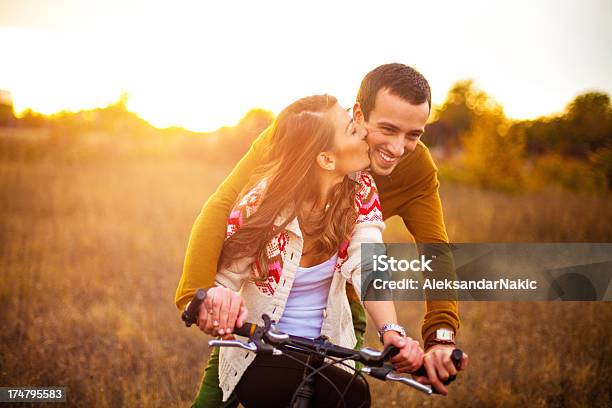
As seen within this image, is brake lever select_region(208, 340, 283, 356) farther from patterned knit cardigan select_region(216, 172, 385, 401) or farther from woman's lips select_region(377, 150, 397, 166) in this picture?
woman's lips select_region(377, 150, 397, 166)

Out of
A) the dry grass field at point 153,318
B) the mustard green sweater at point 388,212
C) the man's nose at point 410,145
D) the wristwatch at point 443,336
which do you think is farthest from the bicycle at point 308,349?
the dry grass field at point 153,318

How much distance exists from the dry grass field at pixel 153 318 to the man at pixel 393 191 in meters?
1.96

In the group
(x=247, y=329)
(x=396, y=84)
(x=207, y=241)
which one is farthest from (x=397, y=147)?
(x=247, y=329)

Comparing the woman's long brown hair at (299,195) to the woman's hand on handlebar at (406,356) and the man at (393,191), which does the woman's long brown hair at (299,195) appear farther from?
the woman's hand on handlebar at (406,356)

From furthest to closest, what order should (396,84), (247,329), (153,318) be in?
(153,318) → (396,84) → (247,329)

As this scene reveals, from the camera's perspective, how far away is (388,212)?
3.02 meters

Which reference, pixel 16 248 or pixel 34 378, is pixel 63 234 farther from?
pixel 34 378

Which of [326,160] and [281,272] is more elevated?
[326,160]

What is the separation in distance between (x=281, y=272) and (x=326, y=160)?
511mm

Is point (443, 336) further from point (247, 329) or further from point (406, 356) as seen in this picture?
point (247, 329)

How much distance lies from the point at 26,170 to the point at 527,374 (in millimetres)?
14102

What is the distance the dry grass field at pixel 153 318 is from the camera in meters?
4.24

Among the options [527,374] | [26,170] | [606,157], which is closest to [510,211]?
[606,157]

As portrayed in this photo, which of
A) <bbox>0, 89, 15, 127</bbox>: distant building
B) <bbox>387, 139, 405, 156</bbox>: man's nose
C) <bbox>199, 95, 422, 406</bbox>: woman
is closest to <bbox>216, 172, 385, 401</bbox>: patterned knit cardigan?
<bbox>199, 95, 422, 406</bbox>: woman
